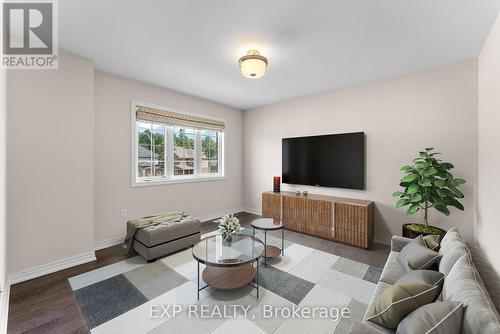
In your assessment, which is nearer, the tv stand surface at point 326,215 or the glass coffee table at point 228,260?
the glass coffee table at point 228,260

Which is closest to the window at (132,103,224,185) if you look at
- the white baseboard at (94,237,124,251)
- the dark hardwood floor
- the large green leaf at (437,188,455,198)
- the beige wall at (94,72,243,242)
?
the beige wall at (94,72,243,242)

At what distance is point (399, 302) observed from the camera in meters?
1.13

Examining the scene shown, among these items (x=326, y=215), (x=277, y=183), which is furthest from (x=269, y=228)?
(x=277, y=183)

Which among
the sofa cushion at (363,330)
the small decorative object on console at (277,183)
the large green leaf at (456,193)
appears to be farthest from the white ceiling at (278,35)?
the sofa cushion at (363,330)

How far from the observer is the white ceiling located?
1.77 meters

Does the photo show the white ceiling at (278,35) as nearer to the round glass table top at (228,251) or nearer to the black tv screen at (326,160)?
the black tv screen at (326,160)

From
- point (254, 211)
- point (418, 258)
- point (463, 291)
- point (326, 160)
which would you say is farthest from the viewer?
point (254, 211)

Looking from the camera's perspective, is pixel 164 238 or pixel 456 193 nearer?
pixel 456 193

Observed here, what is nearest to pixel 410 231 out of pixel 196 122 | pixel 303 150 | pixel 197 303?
pixel 303 150

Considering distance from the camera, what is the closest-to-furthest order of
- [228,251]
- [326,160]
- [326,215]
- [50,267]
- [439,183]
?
[228,251], [50,267], [439,183], [326,215], [326,160]

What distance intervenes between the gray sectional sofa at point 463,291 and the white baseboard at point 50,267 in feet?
9.91

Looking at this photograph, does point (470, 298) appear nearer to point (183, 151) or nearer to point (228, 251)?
point (228, 251)

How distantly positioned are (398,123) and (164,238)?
12.1 ft

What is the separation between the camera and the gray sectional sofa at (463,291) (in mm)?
864
